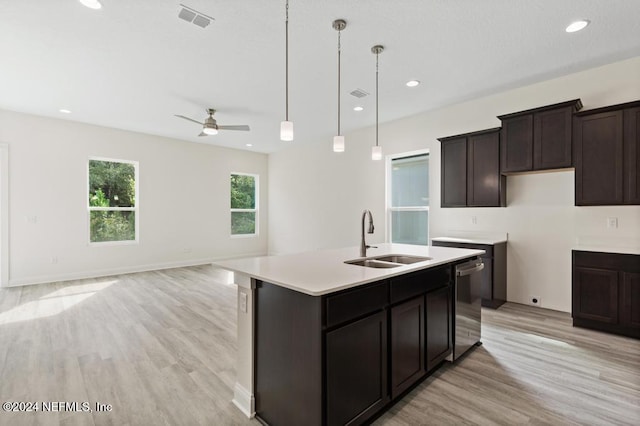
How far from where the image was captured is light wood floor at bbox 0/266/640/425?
194 cm

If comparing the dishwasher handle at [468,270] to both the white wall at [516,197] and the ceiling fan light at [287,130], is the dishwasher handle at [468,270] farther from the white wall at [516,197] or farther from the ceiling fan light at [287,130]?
the ceiling fan light at [287,130]

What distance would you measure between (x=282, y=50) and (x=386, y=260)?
7.98 ft

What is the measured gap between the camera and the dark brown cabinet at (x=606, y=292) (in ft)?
9.85

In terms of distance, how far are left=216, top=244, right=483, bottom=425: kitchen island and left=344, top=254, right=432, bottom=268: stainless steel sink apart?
8.4 inches

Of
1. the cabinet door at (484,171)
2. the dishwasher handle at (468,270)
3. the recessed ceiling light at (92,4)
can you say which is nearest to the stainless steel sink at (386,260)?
the dishwasher handle at (468,270)

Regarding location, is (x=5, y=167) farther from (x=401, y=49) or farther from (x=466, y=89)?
(x=466, y=89)

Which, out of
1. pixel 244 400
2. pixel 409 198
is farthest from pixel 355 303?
pixel 409 198

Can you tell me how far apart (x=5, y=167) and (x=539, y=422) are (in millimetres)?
7747

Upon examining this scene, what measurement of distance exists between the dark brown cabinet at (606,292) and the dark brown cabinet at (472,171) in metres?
1.24

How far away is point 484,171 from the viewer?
422cm

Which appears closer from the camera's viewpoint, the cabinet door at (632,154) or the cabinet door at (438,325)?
the cabinet door at (438,325)

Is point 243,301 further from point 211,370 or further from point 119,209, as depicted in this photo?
point 119,209

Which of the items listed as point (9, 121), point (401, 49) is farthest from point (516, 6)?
point (9, 121)

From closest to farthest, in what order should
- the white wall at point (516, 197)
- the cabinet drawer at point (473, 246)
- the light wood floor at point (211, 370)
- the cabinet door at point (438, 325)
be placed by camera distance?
1. the light wood floor at point (211, 370)
2. the cabinet door at point (438, 325)
3. the white wall at point (516, 197)
4. the cabinet drawer at point (473, 246)
